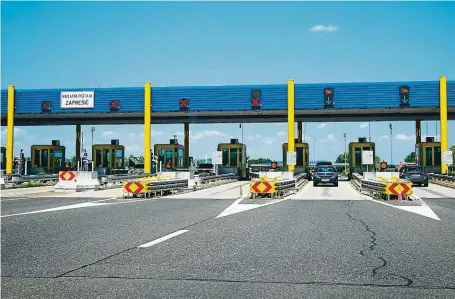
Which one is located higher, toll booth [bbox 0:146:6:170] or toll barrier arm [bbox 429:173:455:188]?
toll booth [bbox 0:146:6:170]

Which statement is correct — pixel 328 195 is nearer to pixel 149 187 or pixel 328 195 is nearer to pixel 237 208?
pixel 149 187

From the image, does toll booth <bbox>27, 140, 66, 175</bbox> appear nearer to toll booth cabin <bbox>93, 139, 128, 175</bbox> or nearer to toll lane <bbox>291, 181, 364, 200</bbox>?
toll booth cabin <bbox>93, 139, 128, 175</bbox>

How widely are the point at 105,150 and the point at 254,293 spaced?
144ft

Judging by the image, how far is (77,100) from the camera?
144 ft

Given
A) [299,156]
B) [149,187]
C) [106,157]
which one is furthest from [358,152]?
[149,187]

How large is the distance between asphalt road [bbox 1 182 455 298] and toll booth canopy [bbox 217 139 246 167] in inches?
1324

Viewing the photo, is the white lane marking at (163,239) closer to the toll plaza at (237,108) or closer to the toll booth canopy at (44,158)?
the toll plaza at (237,108)

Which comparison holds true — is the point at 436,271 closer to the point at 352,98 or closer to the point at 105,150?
the point at 352,98

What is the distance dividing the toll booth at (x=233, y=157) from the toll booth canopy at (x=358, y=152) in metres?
9.87

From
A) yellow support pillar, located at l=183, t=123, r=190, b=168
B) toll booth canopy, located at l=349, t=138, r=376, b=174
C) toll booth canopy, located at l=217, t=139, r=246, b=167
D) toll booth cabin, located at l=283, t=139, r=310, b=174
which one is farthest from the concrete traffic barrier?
toll booth canopy, located at l=349, t=138, r=376, b=174

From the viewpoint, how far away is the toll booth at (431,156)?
43625mm

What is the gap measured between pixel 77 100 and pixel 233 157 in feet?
47.7

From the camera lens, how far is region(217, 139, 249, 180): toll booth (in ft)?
154

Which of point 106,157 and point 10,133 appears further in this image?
point 106,157
